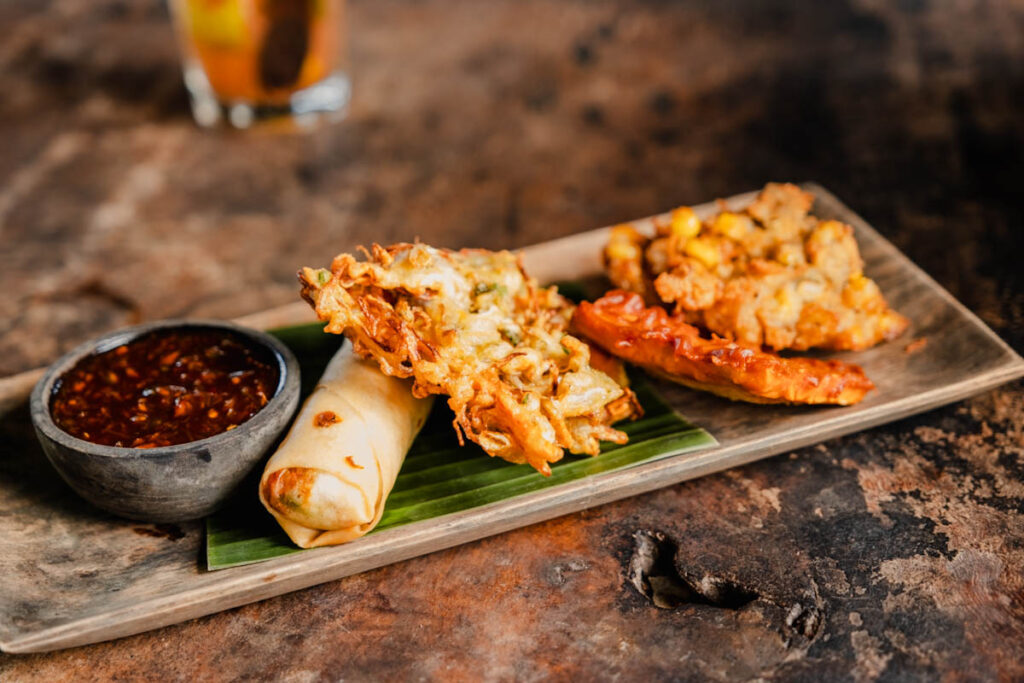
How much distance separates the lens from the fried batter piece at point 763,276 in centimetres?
384

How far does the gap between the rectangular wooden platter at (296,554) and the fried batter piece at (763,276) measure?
24cm

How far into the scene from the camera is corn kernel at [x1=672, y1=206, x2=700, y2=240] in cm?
400

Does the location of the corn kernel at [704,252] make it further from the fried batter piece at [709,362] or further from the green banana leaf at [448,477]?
the green banana leaf at [448,477]

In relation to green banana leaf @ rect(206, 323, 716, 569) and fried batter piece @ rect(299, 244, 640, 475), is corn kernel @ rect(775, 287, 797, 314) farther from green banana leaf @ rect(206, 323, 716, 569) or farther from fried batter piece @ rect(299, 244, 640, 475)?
fried batter piece @ rect(299, 244, 640, 475)

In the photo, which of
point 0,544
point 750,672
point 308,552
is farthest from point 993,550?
point 0,544

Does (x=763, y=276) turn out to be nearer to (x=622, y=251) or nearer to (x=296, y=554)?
(x=622, y=251)

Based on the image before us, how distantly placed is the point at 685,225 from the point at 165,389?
2.03 m

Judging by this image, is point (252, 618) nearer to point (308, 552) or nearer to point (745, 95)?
point (308, 552)

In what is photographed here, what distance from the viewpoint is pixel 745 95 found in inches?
268

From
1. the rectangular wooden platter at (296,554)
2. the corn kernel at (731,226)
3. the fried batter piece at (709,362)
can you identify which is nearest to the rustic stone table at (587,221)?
the rectangular wooden platter at (296,554)

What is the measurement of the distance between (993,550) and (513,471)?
1595mm

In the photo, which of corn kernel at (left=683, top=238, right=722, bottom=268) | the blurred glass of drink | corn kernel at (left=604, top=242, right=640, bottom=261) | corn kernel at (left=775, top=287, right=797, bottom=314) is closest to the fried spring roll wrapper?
corn kernel at (left=604, top=242, right=640, bottom=261)

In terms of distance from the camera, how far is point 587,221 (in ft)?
18.7

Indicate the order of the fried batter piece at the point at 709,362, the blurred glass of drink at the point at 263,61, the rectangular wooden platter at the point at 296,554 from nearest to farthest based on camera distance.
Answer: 1. the rectangular wooden platter at the point at 296,554
2. the fried batter piece at the point at 709,362
3. the blurred glass of drink at the point at 263,61
